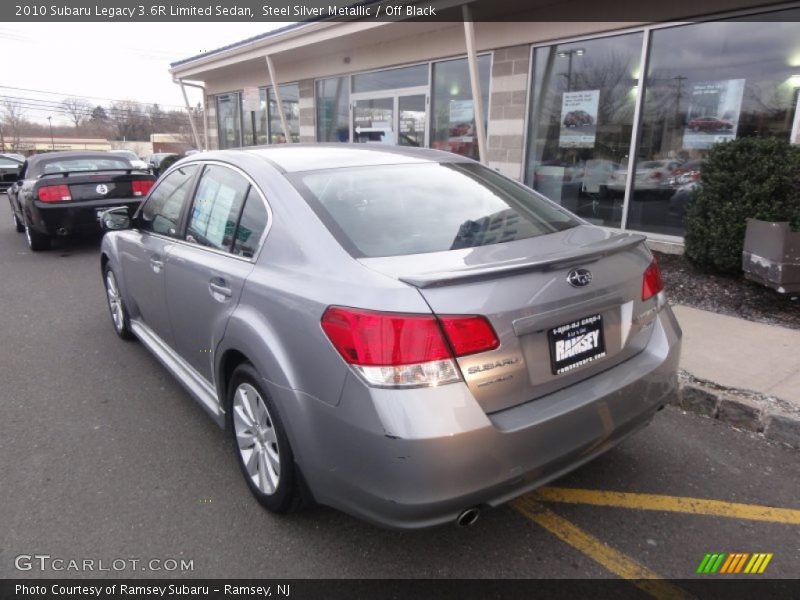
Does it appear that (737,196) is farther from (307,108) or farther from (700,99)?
(307,108)

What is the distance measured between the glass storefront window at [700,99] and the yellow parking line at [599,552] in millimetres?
5308

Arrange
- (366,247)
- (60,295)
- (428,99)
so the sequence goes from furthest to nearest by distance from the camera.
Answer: (428,99), (60,295), (366,247)

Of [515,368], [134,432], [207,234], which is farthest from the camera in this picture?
[134,432]

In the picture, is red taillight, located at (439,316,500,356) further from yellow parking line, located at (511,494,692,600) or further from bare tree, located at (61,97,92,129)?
bare tree, located at (61,97,92,129)

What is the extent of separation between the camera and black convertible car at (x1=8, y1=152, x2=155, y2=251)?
839 cm

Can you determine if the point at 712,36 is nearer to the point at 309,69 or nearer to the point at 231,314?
the point at 231,314

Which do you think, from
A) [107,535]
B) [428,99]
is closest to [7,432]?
[107,535]

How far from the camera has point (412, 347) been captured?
6.21 ft

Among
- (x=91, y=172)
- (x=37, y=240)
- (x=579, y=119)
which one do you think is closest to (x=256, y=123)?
(x=91, y=172)

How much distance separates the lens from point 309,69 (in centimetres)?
1316

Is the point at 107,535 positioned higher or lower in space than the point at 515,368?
lower

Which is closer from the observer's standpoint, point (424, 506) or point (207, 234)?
point (424, 506)

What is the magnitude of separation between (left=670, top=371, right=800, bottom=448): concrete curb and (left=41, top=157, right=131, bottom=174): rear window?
378 inches

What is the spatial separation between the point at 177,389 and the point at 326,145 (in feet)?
6.68
